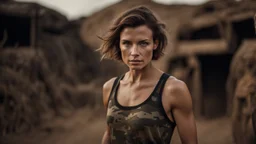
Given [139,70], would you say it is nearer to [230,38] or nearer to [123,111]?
[123,111]

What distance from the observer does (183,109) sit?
Answer: 2.31 metres

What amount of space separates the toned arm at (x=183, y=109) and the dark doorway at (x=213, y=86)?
6.31 metres

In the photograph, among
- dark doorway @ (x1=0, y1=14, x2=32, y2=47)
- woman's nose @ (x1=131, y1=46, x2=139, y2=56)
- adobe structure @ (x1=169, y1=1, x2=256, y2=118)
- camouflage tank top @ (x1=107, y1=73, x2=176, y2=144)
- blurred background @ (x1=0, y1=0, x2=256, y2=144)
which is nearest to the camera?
camouflage tank top @ (x1=107, y1=73, x2=176, y2=144)

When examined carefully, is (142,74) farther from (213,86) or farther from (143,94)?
(213,86)

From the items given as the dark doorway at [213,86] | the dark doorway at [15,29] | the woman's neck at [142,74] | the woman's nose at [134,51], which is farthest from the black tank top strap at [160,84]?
the dark doorway at [15,29]

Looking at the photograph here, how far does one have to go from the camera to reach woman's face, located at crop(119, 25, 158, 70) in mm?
2459

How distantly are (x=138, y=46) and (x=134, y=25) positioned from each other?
15cm

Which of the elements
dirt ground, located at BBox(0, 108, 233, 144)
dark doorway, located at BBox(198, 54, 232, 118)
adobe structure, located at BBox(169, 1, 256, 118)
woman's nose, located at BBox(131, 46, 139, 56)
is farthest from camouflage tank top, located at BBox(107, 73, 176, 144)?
dark doorway, located at BBox(198, 54, 232, 118)

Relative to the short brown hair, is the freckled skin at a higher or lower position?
lower

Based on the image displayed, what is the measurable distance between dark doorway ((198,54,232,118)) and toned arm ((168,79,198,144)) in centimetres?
631

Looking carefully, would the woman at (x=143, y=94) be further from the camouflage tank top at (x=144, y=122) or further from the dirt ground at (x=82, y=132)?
the dirt ground at (x=82, y=132)

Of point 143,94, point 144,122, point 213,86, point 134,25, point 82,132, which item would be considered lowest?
point 82,132

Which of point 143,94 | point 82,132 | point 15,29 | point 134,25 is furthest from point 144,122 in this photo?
point 15,29

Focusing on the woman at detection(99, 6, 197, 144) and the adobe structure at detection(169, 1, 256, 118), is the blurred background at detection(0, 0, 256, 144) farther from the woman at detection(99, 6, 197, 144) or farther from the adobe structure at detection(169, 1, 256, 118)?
the woman at detection(99, 6, 197, 144)
